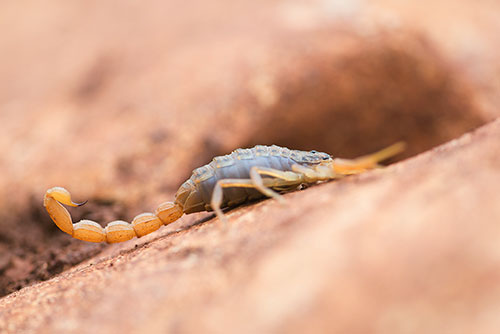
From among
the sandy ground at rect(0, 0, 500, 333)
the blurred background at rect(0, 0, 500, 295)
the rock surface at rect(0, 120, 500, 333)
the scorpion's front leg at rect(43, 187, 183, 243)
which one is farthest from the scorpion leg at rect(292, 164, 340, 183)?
the blurred background at rect(0, 0, 500, 295)

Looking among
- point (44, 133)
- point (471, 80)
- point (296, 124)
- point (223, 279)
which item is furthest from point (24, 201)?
point (471, 80)

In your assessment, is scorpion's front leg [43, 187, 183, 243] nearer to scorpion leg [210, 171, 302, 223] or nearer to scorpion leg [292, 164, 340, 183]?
scorpion leg [210, 171, 302, 223]

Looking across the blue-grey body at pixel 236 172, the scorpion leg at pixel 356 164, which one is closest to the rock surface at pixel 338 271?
the scorpion leg at pixel 356 164

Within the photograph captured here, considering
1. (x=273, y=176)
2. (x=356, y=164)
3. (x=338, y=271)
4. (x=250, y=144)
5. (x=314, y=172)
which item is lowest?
(x=338, y=271)

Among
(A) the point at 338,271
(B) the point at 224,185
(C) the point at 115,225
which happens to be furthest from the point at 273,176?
(A) the point at 338,271

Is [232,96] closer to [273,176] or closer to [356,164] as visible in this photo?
[273,176]

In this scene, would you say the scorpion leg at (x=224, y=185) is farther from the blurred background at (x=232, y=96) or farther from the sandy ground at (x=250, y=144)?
the blurred background at (x=232, y=96)
